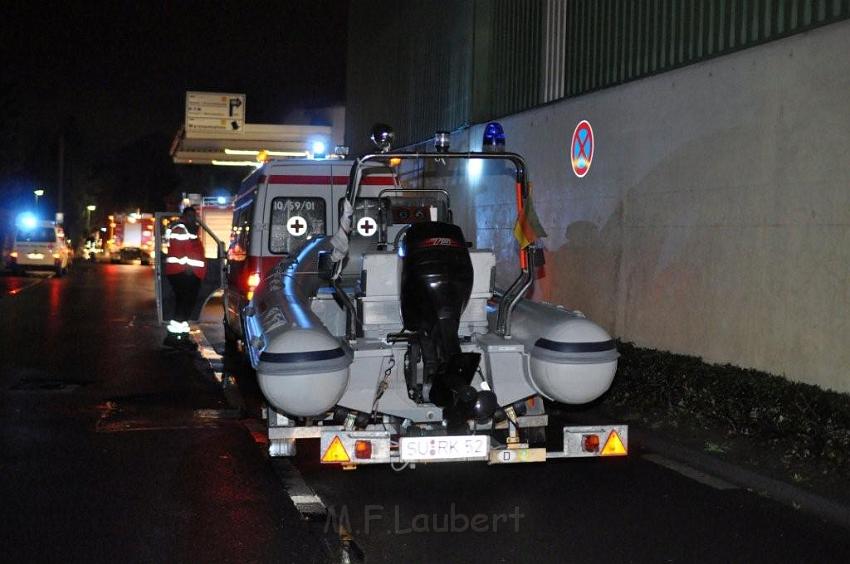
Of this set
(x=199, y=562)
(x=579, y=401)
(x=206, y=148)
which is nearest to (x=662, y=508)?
(x=579, y=401)

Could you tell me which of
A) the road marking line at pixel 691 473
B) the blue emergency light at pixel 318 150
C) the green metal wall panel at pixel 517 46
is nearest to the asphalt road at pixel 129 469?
the road marking line at pixel 691 473

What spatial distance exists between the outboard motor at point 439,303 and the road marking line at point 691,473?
7.33ft

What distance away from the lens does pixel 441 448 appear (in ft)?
20.4

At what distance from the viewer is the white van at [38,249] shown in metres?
36.3

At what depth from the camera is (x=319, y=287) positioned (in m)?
8.64

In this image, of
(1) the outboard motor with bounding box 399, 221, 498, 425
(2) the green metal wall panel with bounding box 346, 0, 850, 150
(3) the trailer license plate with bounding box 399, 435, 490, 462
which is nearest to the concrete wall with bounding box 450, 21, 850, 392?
(2) the green metal wall panel with bounding box 346, 0, 850, 150

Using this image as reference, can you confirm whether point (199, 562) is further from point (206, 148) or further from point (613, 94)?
point (206, 148)

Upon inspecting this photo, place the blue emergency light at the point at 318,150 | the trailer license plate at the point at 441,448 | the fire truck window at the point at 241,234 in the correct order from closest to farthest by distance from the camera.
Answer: the trailer license plate at the point at 441,448, the fire truck window at the point at 241,234, the blue emergency light at the point at 318,150

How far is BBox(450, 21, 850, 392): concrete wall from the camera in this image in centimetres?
863

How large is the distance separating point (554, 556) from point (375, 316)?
233 cm

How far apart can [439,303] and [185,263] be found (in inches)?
338

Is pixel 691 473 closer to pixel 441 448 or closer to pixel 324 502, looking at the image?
pixel 441 448

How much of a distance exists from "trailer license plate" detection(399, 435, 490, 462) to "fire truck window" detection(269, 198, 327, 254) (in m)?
6.49

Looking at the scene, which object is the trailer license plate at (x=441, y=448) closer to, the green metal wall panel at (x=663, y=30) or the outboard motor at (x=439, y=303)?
the outboard motor at (x=439, y=303)
